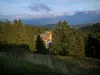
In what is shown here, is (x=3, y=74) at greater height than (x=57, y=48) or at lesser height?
greater

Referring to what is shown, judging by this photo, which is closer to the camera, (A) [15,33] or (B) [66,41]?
(B) [66,41]

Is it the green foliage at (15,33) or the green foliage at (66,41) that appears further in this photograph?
the green foliage at (15,33)

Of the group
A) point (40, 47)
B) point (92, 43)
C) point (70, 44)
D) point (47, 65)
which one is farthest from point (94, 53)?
point (47, 65)

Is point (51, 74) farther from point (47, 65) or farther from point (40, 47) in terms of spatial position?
point (40, 47)

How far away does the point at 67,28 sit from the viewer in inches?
2426

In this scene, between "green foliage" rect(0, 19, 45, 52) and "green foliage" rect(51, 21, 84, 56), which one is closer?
"green foliage" rect(51, 21, 84, 56)

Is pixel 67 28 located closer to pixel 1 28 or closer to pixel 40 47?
pixel 40 47

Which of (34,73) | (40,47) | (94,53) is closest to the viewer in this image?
(34,73)

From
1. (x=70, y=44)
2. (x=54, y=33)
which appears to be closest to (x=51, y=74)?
(x=70, y=44)

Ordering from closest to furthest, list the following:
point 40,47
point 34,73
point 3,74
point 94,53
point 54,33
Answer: point 3,74, point 34,73, point 94,53, point 54,33, point 40,47

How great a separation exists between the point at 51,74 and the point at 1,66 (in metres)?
2.05

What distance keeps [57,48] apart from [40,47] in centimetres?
919

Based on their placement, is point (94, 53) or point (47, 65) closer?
point (47, 65)

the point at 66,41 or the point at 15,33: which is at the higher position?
the point at 15,33
